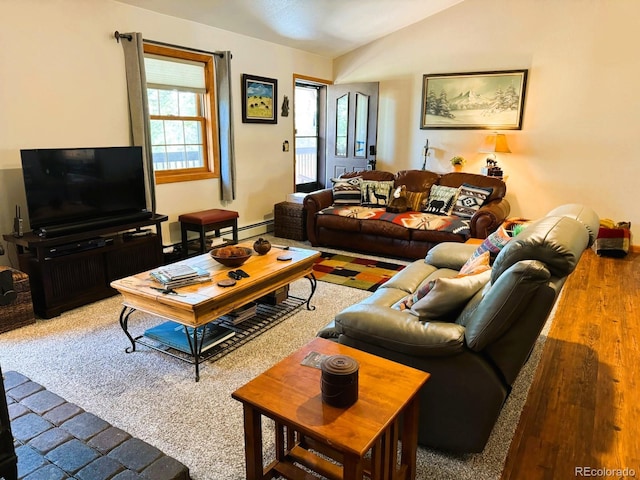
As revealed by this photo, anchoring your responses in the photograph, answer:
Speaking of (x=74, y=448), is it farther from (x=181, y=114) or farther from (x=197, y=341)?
(x=181, y=114)

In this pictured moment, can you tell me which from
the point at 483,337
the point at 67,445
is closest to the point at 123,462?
the point at 67,445

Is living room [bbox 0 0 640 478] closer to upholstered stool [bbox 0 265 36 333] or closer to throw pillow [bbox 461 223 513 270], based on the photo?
upholstered stool [bbox 0 265 36 333]

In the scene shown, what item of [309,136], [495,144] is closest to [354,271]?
[495,144]

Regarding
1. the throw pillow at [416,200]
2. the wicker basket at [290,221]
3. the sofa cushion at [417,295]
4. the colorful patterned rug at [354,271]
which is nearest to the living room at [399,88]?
the wicker basket at [290,221]

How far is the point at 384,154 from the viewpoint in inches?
262

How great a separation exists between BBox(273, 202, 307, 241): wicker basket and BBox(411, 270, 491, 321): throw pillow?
12.0ft

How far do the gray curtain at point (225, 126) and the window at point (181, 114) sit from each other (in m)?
0.08

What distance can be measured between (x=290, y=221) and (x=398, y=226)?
1491mm

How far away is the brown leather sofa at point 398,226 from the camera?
175 inches

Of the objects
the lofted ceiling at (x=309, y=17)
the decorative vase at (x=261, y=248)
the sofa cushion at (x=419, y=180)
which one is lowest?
the decorative vase at (x=261, y=248)

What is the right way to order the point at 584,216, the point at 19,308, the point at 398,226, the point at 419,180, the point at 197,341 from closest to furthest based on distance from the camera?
1. the point at 584,216
2. the point at 197,341
3. the point at 19,308
4. the point at 398,226
5. the point at 419,180

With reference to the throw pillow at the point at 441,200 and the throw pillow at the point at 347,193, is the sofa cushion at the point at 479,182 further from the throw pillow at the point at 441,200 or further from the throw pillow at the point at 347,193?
the throw pillow at the point at 347,193

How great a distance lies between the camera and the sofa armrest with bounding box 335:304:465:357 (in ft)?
5.82

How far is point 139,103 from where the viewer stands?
13.4ft
